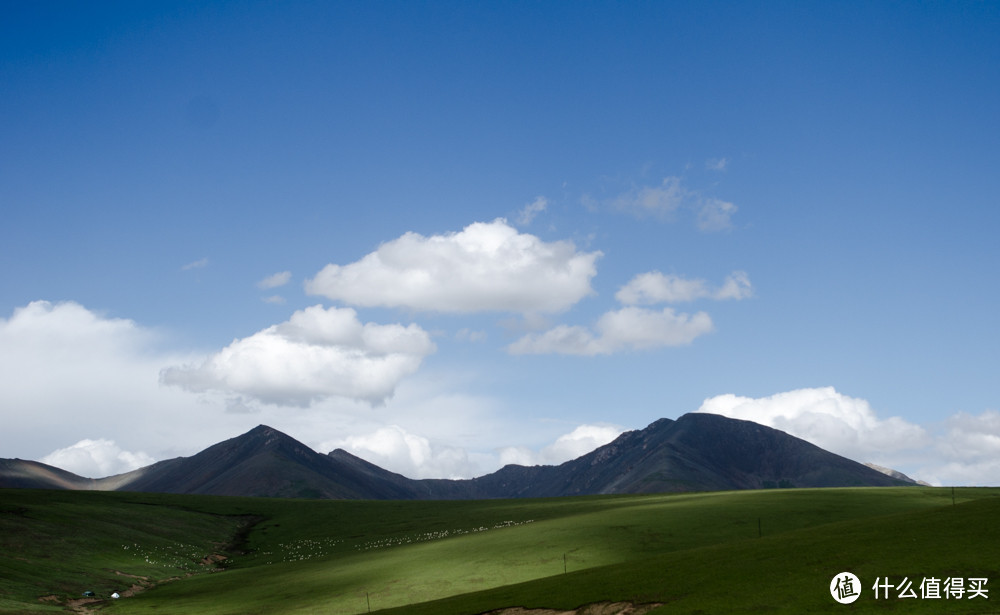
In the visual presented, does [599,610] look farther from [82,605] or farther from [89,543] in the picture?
[89,543]

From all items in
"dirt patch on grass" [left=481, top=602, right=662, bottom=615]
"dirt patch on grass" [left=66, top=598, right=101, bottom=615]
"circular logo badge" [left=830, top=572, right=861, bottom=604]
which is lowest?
"dirt patch on grass" [left=66, top=598, right=101, bottom=615]

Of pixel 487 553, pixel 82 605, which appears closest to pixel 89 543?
pixel 82 605

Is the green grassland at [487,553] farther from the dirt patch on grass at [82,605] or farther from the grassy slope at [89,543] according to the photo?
the dirt patch on grass at [82,605]

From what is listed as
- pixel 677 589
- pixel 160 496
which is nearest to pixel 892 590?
pixel 677 589

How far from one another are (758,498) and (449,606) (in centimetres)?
7517

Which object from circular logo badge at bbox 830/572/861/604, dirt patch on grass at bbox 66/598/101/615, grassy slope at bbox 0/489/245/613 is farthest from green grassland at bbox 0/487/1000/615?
dirt patch on grass at bbox 66/598/101/615

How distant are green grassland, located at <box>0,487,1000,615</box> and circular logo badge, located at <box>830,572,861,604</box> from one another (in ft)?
1.96

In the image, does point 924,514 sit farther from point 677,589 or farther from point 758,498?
point 758,498

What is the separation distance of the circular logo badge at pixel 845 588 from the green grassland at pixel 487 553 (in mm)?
597

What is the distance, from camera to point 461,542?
9338 centimetres

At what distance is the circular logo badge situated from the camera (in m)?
35.8

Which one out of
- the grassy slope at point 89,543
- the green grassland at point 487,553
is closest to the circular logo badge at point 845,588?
the green grassland at point 487,553

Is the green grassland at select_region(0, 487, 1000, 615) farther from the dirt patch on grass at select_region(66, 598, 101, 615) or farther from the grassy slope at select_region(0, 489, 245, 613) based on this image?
the dirt patch on grass at select_region(66, 598, 101, 615)

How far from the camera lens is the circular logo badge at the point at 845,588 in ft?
117
